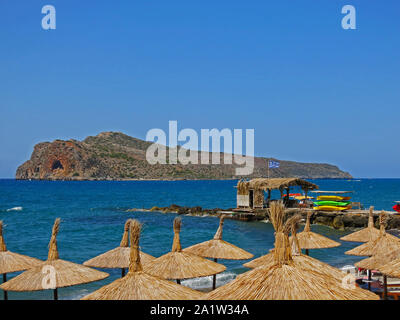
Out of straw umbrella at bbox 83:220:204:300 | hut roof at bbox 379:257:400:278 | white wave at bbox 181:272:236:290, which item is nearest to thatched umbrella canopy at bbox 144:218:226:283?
straw umbrella at bbox 83:220:204:300

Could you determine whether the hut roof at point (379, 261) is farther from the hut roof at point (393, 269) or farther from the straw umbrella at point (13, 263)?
the straw umbrella at point (13, 263)

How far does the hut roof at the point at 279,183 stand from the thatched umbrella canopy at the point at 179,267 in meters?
24.3

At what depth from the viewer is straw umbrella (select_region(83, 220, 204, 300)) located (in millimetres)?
5457

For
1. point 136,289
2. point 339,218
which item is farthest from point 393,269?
point 339,218

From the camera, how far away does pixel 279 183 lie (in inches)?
1293

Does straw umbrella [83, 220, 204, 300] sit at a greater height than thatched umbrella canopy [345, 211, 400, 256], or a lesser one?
greater

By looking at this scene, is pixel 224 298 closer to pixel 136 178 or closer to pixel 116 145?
pixel 136 178

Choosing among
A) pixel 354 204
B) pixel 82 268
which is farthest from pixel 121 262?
pixel 354 204

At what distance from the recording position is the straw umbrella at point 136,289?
5.46 metres

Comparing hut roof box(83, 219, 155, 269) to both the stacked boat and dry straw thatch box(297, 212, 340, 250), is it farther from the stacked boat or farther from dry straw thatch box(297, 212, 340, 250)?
the stacked boat

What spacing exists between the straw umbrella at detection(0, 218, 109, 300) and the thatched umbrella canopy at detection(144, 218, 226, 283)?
1087 millimetres

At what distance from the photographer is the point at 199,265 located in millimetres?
8758

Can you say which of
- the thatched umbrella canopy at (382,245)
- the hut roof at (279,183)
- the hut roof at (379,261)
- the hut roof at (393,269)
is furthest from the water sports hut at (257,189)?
the hut roof at (393,269)
